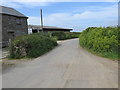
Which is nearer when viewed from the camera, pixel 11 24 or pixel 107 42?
pixel 107 42

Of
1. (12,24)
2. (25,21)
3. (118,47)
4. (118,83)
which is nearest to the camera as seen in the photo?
(118,83)

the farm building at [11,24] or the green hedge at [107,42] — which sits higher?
the farm building at [11,24]

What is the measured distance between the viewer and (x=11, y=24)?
2714cm

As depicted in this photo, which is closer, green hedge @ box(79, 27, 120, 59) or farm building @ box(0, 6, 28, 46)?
green hedge @ box(79, 27, 120, 59)

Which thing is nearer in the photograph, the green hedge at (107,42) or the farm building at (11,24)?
the green hedge at (107,42)

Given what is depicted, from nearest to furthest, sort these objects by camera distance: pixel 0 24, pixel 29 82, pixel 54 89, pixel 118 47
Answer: pixel 54 89 → pixel 29 82 → pixel 118 47 → pixel 0 24

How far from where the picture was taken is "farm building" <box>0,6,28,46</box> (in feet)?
83.3

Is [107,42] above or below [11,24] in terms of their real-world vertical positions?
below

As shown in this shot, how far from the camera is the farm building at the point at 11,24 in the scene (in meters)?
25.4

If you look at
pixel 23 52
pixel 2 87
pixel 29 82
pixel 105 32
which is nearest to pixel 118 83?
pixel 29 82

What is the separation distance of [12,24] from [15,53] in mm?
15222

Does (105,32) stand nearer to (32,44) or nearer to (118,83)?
(32,44)

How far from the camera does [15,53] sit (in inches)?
527

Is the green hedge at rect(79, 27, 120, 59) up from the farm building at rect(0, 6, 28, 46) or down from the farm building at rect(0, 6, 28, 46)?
down
